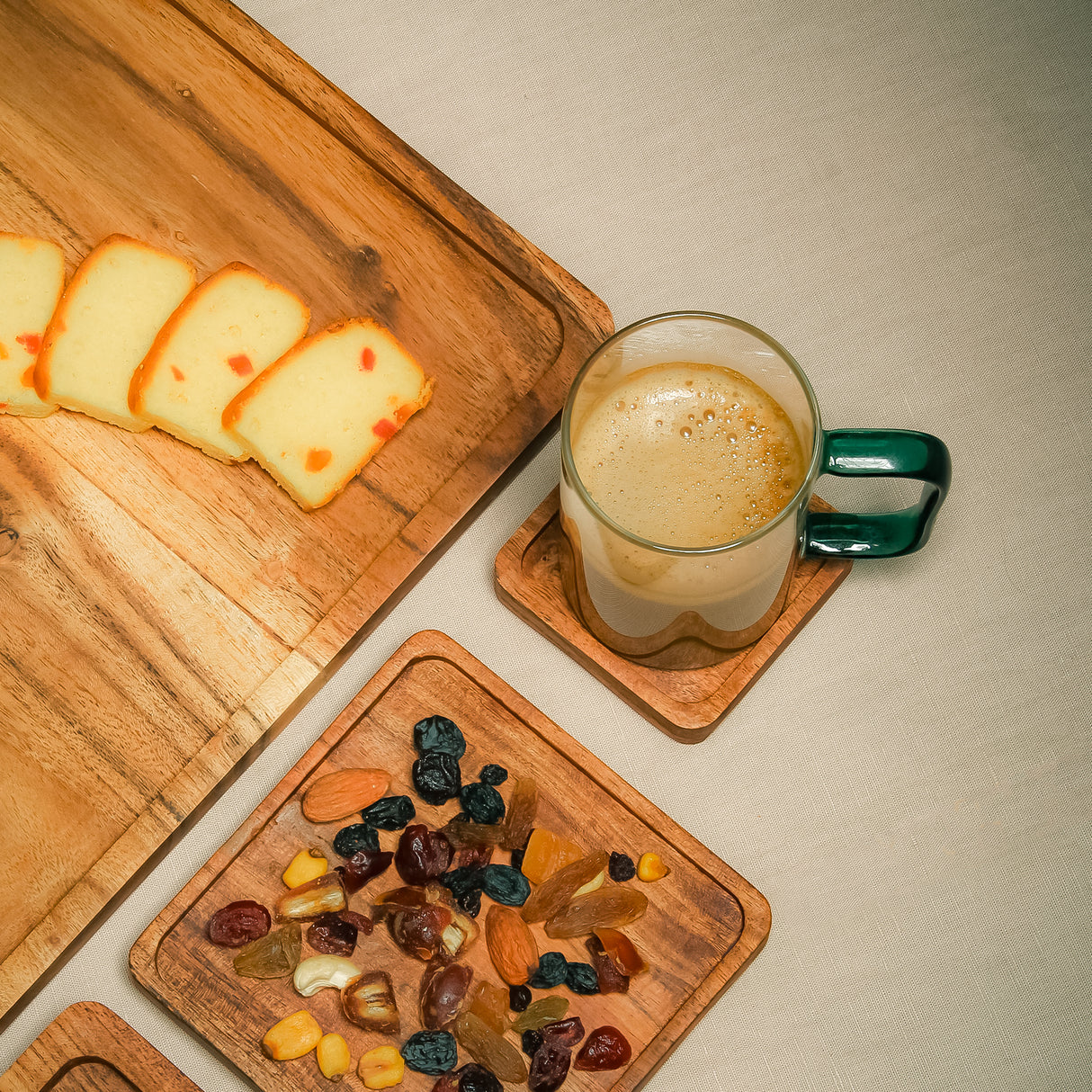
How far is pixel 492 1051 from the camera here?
83 centimetres

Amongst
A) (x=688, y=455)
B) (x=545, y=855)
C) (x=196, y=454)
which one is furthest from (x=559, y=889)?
(x=196, y=454)

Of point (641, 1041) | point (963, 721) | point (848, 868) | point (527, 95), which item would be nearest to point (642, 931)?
point (641, 1041)

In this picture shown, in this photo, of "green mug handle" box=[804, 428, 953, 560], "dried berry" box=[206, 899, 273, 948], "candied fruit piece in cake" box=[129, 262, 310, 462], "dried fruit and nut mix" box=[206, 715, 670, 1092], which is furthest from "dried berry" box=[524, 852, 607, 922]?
"candied fruit piece in cake" box=[129, 262, 310, 462]

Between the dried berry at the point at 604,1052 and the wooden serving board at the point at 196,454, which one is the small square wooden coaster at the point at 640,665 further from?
the dried berry at the point at 604,1052

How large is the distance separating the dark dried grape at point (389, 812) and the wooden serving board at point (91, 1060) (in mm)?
234

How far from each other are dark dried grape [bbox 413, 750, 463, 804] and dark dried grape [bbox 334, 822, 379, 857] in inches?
2.1

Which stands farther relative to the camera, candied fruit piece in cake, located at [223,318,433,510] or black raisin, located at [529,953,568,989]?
candied fruit piece in cake, located at [223,318,433,510]

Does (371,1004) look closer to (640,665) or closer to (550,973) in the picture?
(550,973)

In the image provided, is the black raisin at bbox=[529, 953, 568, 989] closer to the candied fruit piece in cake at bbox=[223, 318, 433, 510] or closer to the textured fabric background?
the textured fabric background

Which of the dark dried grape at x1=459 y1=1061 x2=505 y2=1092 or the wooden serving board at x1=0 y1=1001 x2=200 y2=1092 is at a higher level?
the dark dried grape at x1=459 y1=1061 x2=505 y2=1092

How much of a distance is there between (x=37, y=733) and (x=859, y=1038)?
720 mm

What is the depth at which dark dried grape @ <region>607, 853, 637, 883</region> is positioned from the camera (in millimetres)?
871

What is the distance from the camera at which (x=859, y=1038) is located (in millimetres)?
909

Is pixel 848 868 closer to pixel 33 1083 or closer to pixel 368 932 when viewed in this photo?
pixel 368 932
